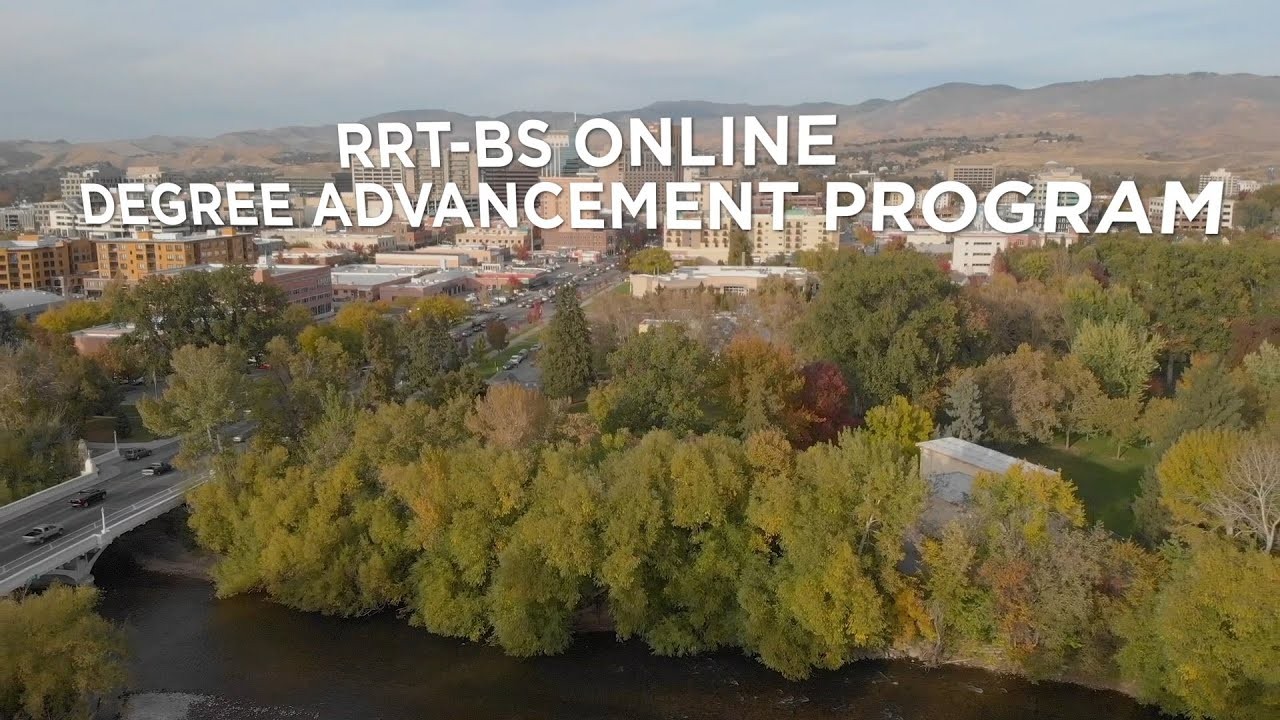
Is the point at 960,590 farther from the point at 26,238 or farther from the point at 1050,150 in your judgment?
the point at 1050,150

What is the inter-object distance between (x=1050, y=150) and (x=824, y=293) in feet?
217

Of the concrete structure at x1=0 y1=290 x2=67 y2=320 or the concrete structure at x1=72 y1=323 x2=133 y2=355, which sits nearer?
the concrete structure at x1=72 y1=323 x2=133 y2=355

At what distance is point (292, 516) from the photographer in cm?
1134

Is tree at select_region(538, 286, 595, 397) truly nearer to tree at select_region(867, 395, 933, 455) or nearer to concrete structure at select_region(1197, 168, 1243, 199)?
tree at select_region(867, 395, 933, 455)

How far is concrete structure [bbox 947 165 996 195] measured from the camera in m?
69.9

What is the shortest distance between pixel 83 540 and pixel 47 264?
90.3 ft

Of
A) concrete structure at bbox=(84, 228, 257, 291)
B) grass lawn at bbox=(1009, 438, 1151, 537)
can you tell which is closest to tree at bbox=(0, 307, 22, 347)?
concrete structure at bbox=(84, 228, 257, 291)

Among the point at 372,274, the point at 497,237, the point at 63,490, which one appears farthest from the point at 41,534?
the point at 497,237

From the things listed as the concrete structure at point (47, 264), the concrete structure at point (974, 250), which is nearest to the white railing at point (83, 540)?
the concrete structure at point (47, 264)

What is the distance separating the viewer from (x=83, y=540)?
11.4m

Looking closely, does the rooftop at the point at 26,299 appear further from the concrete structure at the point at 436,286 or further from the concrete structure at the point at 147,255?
the concrete structure at the point at 436,286

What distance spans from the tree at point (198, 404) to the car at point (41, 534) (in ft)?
6.09

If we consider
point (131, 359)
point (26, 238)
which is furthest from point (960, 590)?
point (26, 238)

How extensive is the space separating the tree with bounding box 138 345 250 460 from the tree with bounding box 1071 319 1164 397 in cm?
1494
